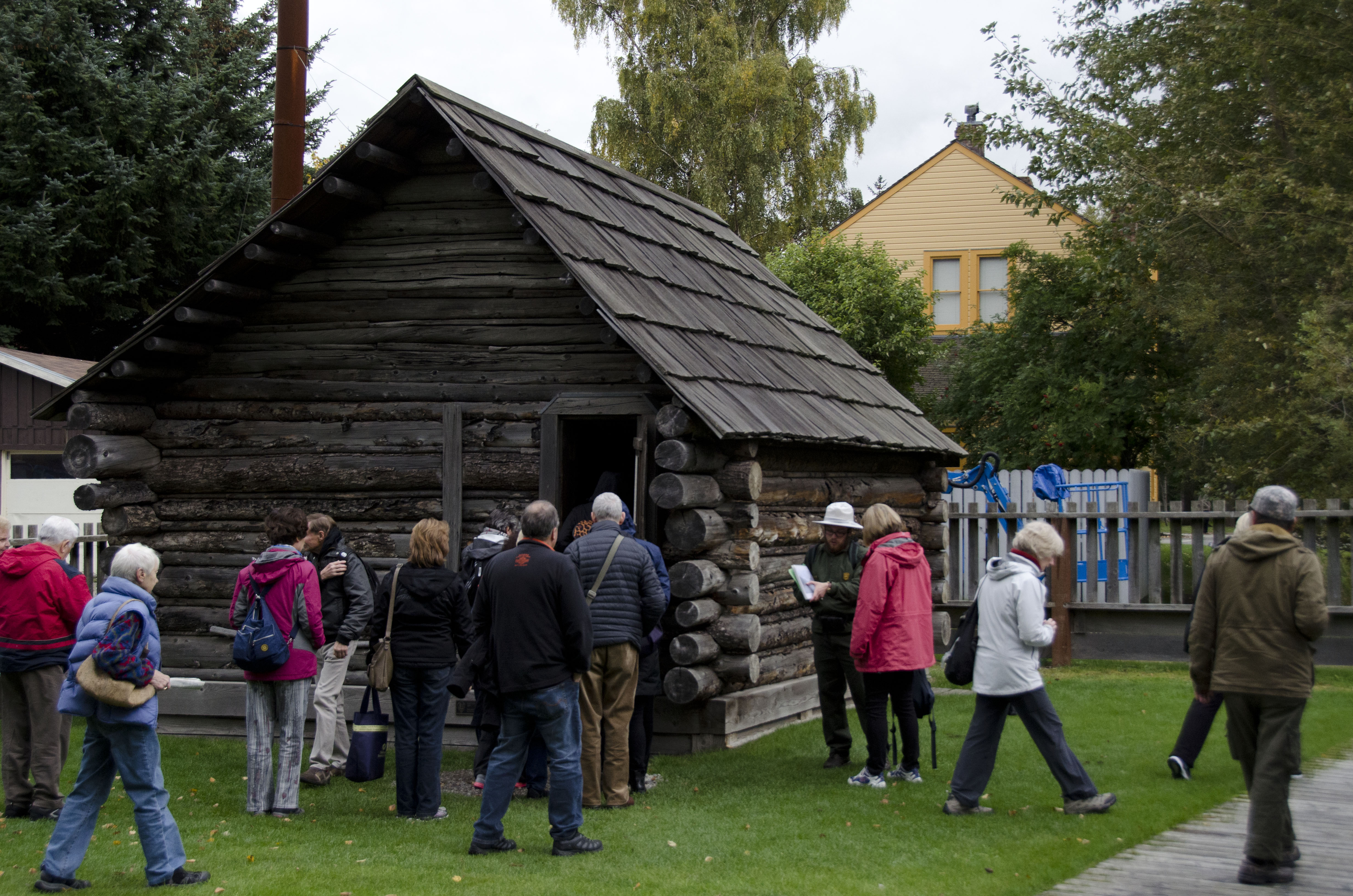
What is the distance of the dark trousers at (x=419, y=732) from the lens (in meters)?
7.71

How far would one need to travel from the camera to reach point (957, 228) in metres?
30.0

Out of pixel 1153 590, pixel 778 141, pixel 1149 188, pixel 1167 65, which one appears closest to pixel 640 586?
pixel 1153 590

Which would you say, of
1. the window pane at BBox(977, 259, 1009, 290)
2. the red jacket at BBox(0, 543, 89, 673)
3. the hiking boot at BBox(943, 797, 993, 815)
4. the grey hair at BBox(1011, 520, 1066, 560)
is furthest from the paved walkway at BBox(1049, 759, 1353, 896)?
the window pane at BBox(977, 259, 1009, 290)

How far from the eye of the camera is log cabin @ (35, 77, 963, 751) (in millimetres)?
9609

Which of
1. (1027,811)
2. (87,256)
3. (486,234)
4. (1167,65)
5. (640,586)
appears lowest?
(1027,811)

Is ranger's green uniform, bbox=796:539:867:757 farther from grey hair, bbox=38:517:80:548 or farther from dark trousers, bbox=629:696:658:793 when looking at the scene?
grey hair, bbox=38:517:80:548

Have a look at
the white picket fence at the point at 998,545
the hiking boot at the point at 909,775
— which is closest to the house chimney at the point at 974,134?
the white picket fence at the point at 998,545

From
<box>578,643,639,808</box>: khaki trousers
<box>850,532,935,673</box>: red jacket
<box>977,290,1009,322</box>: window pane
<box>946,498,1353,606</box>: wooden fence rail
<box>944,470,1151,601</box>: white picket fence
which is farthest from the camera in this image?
<box>977,290,1009,322</box>: window pane

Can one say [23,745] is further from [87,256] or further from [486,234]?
[87,256]

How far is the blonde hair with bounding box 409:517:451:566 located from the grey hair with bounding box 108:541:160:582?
1696 mm

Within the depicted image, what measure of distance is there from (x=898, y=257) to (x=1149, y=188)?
11.7 metres

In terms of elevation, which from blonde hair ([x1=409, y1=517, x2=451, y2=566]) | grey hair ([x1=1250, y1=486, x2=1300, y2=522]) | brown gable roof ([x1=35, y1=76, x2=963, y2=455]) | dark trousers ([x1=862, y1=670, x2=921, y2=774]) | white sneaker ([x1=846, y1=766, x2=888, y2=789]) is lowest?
white sneaker ([x1=846, y1=766, x2=888, y2=789])

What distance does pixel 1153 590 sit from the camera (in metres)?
14.0

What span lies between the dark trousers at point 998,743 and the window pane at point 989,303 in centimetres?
2262
